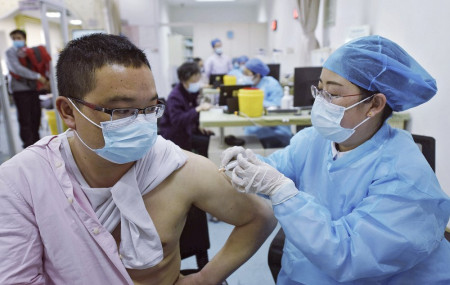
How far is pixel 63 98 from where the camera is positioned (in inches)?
35.2

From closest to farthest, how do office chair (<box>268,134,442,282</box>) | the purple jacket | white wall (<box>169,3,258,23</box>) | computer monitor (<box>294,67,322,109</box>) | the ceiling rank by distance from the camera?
office chair (<box>268,134,442,282</box>) → computer monitor (<box>294,67,322,109</box>) → the purple jacket → the ceiling → white wall (<box>169,3,258,23</box>)

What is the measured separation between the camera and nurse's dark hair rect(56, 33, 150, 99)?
2.79ft

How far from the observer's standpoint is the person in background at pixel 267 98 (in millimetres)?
3080

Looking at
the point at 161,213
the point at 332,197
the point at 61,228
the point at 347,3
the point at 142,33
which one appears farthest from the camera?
the point at 142,33

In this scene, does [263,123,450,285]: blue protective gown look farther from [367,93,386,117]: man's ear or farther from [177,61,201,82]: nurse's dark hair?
[177,61,201,82]: nurse's dark hair

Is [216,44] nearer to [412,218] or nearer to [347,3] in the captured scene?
[347,3]

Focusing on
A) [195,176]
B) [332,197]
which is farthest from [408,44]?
[195,176]

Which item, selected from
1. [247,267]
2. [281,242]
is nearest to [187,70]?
[247,267]

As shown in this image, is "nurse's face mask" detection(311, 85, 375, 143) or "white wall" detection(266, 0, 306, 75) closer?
"nurse's face mask" detection(311, 85, 375, 143)

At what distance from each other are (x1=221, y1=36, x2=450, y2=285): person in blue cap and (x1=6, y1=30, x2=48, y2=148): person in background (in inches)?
141

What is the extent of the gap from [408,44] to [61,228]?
8.65 feet

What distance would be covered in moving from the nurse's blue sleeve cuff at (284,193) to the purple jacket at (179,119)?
6.62ft

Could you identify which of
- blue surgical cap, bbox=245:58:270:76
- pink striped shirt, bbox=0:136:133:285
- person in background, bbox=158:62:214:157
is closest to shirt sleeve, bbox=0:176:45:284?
pink striped shirt, bbox=0:136:133:285

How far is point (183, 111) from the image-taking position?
9.90ft
